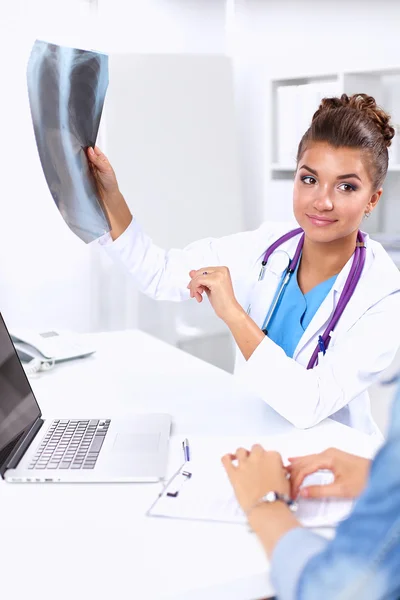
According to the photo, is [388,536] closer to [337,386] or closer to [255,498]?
[255,498]

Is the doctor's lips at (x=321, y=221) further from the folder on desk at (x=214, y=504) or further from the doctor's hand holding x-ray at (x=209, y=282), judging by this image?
the folder on desk at (x=214, y=504)

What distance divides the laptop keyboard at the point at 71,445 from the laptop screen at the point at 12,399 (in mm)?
51

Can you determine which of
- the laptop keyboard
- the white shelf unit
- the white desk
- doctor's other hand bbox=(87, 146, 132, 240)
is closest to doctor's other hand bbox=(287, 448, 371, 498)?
the white desk

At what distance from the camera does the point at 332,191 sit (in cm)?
170

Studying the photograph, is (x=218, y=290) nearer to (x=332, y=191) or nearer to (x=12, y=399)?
(x=332, y=191)

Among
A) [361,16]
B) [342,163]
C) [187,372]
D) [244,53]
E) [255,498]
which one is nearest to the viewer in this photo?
[255,498]

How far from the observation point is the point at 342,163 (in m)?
1.68

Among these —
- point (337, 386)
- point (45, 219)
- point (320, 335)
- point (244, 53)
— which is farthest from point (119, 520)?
point (244, 53)

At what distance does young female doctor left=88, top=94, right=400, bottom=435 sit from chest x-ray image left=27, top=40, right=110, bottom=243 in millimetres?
73

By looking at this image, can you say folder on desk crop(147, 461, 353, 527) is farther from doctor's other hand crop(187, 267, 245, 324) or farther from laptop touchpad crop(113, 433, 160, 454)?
doctor's other hand crop(187, 267, 245, 324)

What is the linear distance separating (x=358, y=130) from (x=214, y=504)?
95 cm

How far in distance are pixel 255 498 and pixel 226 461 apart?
0.12 meters

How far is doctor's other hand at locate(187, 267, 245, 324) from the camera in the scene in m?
1.57

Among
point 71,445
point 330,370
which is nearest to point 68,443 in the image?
point 71,445
